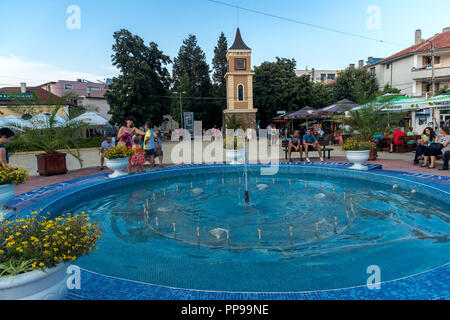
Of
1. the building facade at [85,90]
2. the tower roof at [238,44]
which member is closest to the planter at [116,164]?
the tower roof at [238,44]

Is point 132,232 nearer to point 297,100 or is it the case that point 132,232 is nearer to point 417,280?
point 417,280

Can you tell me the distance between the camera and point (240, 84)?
3656cm

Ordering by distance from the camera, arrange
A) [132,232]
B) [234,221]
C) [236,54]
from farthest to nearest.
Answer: [236,54] → [234,221] → [132,232]

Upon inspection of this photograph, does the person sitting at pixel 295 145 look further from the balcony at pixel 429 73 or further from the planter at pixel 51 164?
the balcony at pixel 429 73

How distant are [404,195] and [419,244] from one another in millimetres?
3318

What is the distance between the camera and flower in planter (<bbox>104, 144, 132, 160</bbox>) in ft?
30.7

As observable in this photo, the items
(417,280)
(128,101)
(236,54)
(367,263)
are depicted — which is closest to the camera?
(417,280)

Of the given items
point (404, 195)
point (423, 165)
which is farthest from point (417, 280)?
point (423, 165)

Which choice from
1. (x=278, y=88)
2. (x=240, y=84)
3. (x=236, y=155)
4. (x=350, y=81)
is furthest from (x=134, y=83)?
(x=350, y=81)

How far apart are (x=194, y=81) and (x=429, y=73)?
31.7 metres

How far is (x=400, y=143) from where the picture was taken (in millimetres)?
14602

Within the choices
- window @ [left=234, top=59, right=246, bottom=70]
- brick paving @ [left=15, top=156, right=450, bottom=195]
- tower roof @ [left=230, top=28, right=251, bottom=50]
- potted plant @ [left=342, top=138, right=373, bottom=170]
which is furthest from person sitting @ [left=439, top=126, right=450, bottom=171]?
tower roof @ [left=230, top=28, right=251, bottom=50]

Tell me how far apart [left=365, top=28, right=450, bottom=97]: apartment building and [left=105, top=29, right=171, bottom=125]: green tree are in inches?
992

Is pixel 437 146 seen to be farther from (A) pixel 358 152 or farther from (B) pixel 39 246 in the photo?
(B) pixel 39 246
